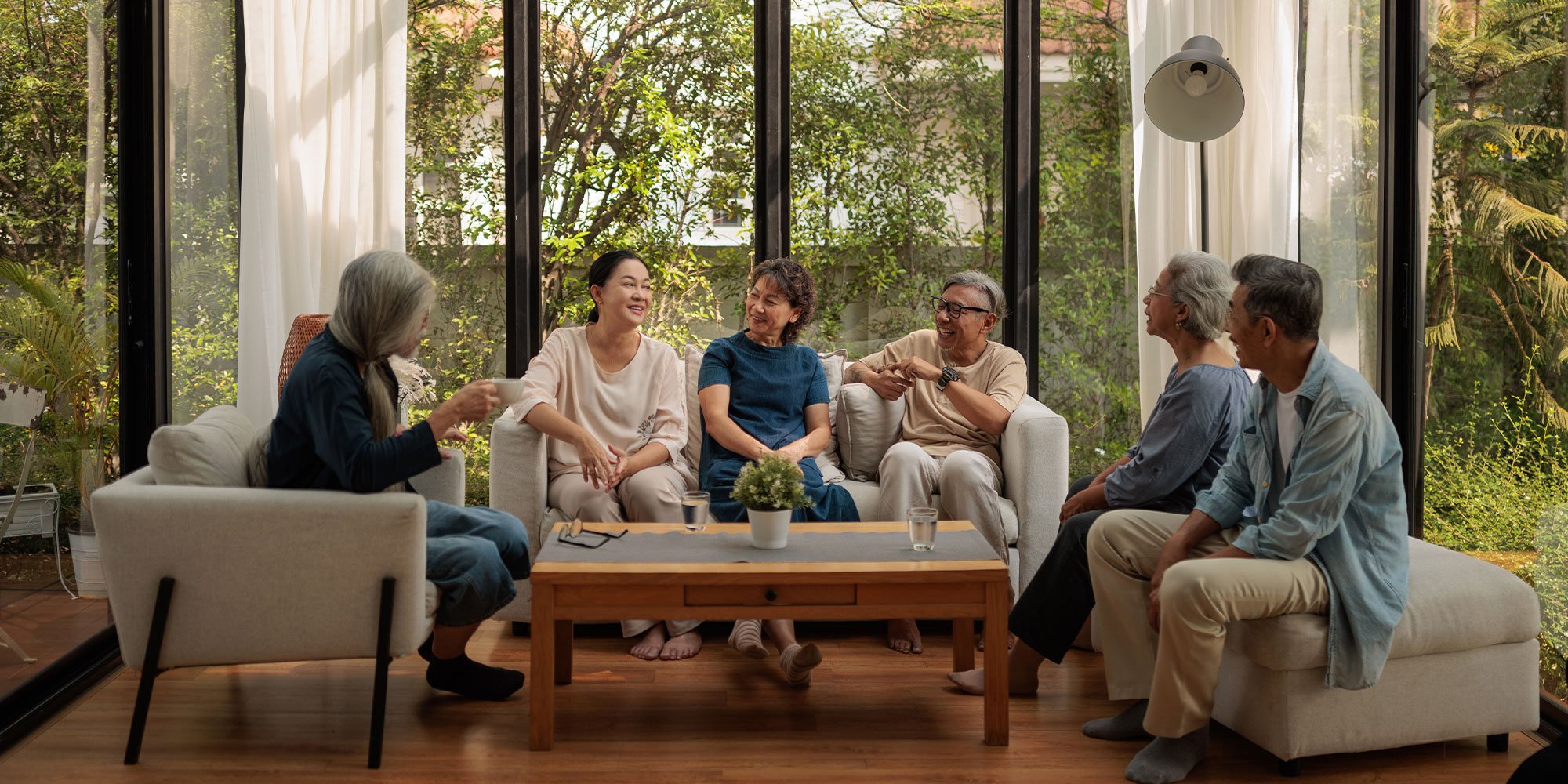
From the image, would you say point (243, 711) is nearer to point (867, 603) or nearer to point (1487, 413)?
point (867, 603)

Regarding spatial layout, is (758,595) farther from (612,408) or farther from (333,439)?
(612,408)

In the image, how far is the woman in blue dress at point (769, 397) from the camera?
3.93 m

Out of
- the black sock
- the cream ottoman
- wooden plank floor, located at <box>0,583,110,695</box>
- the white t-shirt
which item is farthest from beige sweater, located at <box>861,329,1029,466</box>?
wooden plank floor, located at <box>0,583,110,695</box>

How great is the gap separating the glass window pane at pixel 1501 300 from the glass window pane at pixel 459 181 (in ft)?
10.7

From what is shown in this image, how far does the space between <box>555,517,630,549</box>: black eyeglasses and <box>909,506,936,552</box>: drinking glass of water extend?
73 cm

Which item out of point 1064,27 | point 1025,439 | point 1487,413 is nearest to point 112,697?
point 1025,439

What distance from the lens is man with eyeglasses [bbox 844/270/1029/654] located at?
386 cm

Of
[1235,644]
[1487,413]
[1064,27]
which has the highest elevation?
[1064,27]

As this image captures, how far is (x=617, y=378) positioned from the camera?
4.15 metres

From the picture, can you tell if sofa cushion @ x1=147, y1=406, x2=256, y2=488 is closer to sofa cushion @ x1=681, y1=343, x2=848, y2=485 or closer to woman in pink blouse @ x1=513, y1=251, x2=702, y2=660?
woman in pink blouse @ x1=513, y1=251, x2=702, y2=660

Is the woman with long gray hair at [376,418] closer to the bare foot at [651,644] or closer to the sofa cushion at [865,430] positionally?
the bare foot at [651,644]

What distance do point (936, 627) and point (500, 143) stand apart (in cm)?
255

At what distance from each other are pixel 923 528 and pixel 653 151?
8.30ft

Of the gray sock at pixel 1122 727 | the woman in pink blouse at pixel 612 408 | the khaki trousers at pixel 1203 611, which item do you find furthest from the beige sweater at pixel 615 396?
the khaki trousers at pixel 1203 611
